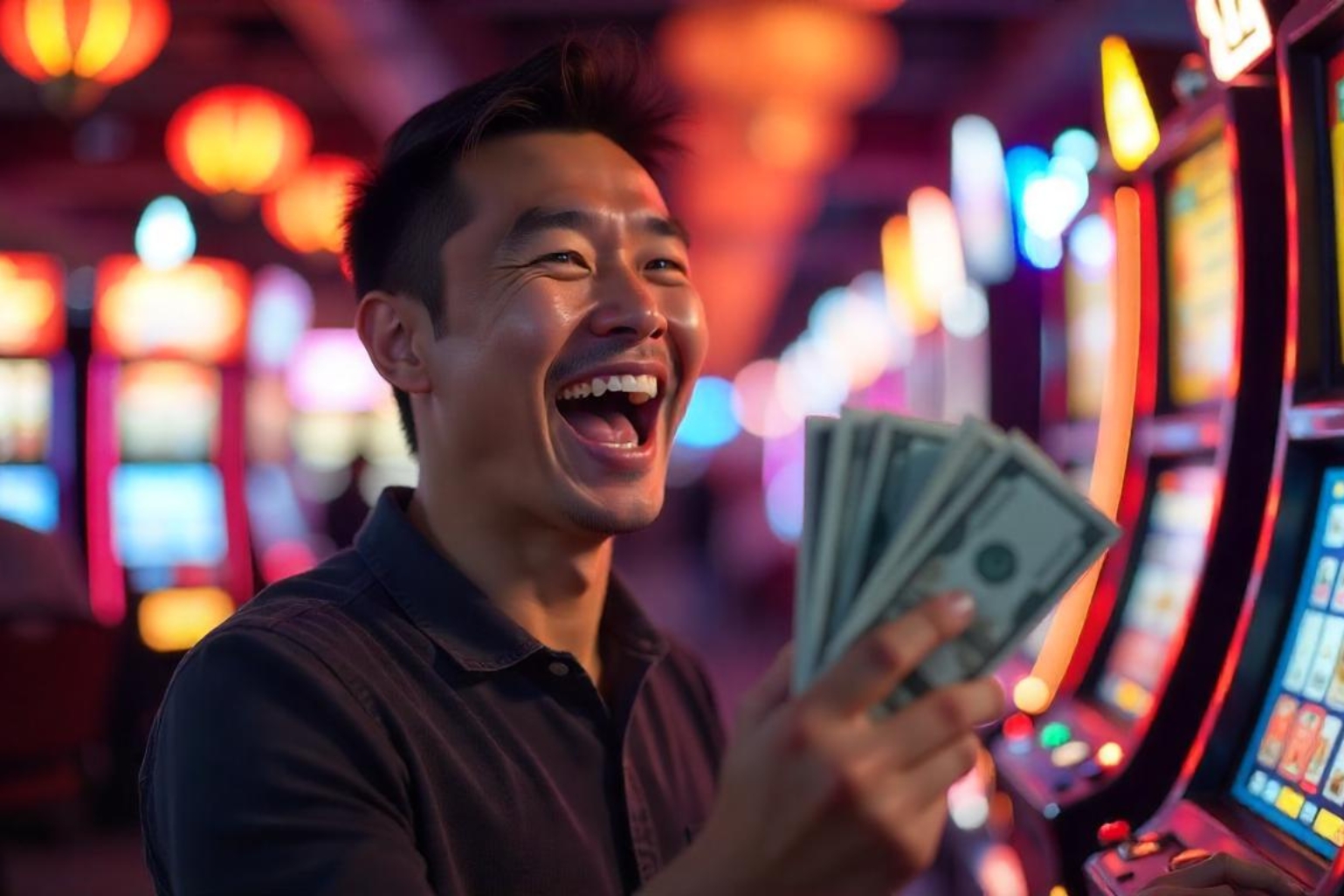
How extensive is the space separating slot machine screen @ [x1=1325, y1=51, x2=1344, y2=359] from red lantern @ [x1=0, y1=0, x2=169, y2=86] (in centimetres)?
485

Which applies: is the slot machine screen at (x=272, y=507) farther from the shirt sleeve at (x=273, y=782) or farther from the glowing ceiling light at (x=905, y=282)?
Result: the shirt sleeve at (x=273, y=782)

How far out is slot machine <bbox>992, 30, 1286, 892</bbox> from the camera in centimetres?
203

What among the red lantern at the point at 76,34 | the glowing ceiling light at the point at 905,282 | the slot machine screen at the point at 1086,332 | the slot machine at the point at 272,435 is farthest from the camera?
the slot machine at the point at 272,435

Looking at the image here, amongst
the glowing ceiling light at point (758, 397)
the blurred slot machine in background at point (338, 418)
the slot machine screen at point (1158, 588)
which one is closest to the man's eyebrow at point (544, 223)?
the slot machine screen at point (1158, 588)

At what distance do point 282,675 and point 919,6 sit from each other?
304 inches

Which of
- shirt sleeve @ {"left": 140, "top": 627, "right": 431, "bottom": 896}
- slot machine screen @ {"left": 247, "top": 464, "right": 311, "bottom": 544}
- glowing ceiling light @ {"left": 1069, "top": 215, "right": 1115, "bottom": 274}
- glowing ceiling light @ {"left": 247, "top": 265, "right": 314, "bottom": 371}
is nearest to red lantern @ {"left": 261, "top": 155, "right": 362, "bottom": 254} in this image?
glowing ceiling light @ {"left": 247, "top": 265, "right": 314, "bottom": 371}

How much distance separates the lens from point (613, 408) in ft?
5.98

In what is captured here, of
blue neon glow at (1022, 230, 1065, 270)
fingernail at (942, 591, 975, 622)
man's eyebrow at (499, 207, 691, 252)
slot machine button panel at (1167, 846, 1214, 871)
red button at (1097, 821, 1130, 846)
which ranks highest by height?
blue neon glow at (1022, 230, 1065, 270)

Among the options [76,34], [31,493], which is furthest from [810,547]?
[31,493]

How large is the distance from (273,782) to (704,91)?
738cm

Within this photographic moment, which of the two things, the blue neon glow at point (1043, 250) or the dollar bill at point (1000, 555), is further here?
the blue neon glow at point (1043, 250)

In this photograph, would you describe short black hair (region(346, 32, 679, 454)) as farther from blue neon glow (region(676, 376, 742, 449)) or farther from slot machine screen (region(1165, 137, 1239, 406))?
blue neon glow (region(676, 376, 742, 449))

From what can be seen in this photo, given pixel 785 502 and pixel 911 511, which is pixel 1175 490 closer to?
pixel 911 511

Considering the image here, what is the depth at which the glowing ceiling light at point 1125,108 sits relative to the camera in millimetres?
2514
